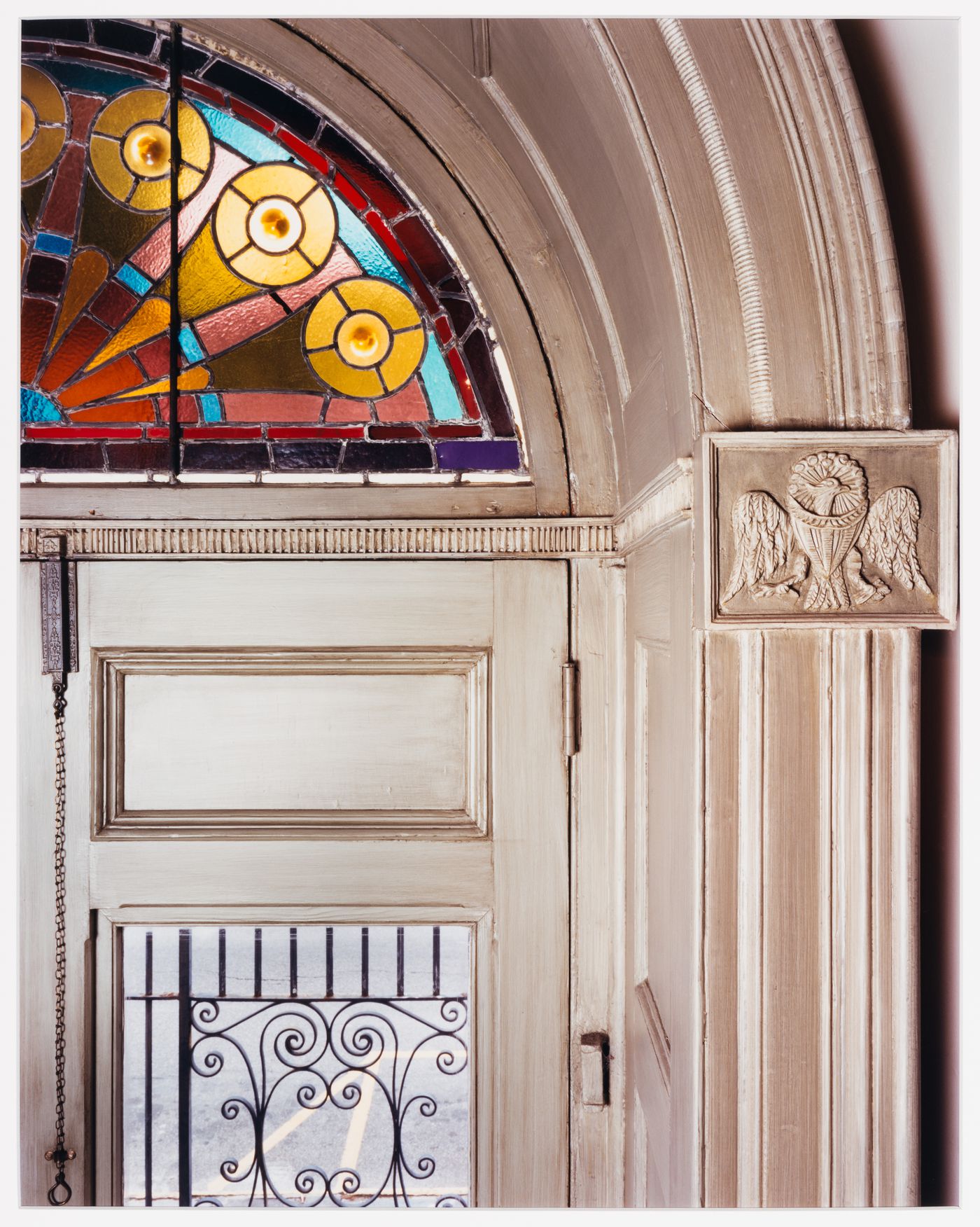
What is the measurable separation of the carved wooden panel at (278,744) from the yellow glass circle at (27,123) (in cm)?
64

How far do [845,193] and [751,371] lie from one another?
0.14 meters

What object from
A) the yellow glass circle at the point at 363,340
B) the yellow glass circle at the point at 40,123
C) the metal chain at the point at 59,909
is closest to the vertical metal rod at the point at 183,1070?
the metal chain at the point at 59,909

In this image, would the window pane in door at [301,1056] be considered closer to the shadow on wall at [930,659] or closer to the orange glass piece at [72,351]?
the shadow on wall at [930,659]

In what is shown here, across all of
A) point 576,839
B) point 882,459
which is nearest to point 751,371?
point 882,459

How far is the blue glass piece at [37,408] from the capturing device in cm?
95

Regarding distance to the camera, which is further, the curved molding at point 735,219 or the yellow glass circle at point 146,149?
the yellow glass circle at point 146,149

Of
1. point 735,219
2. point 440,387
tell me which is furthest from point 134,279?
point 735,219

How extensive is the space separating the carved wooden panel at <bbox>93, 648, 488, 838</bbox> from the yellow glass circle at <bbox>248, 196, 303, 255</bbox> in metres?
0.52

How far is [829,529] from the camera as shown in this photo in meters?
0.57

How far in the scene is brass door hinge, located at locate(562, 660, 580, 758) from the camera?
963 millimetres

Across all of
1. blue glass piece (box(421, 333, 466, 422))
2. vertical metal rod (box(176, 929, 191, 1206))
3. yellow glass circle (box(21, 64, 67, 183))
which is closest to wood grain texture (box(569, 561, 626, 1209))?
blue glass piece (box(421, 333, 466, 422))

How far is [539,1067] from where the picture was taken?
0.96 meters

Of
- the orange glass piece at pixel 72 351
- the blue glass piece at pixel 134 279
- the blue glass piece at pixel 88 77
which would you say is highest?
the blue glass piece at pixel 88 77

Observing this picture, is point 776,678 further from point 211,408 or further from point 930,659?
point 211,408
